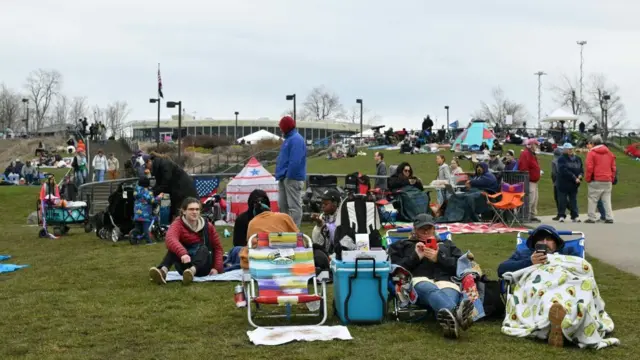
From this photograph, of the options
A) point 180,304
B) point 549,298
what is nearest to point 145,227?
Result: point 180,304

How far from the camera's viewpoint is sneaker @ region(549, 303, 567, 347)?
6148 mm

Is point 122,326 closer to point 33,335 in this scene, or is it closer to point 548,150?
point 33,335

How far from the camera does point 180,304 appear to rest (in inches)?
311

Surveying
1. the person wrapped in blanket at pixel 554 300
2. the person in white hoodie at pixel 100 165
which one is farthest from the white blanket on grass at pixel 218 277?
the person in white hoodie at pixel 100 165

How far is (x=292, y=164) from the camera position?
12.3m

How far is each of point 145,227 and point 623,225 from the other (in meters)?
9.34

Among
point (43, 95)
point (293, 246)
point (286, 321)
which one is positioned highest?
point (43, 95)

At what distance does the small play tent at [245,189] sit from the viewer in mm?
16750

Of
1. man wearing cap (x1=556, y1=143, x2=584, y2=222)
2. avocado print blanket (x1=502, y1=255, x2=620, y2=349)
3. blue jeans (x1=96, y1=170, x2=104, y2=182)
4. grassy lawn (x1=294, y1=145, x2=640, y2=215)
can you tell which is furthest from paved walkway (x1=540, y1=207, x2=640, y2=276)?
blue jeans (x1=96, y1=170, x2=104, y2=182)

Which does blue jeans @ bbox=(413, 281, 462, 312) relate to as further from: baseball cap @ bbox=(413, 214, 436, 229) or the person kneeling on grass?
the person kneeling on grass

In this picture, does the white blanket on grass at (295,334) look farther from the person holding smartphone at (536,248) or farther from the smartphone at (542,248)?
the smartphone at (542,248)

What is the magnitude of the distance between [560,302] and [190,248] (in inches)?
187

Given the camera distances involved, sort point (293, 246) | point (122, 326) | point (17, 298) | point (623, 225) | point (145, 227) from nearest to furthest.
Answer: point (122, 326) → point (293, 246) → point (17, 298) → point (145, 227) → point (623, 225)

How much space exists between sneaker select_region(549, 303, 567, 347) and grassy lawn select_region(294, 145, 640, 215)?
14.0 m
